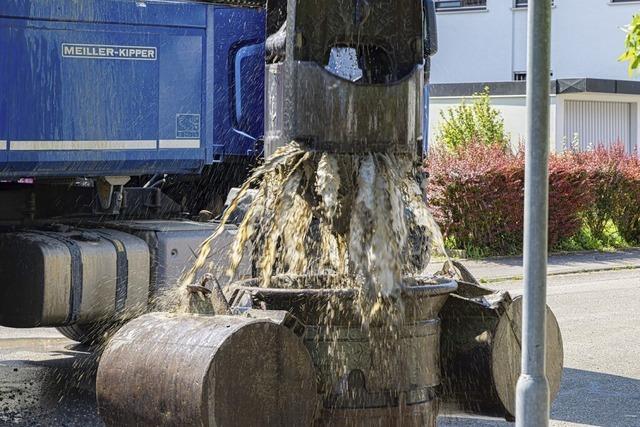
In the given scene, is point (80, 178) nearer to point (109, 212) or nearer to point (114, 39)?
point (109, 212)

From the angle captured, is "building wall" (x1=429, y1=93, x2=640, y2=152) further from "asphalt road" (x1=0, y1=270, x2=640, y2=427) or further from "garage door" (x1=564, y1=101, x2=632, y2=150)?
"asphalt road" (x1=0, y1=270, x2=640, y2=427)

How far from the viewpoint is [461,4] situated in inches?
1385

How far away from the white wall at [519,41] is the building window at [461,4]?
15 centimetres

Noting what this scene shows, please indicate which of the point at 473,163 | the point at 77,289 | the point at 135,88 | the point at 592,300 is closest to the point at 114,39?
the point at 135,88

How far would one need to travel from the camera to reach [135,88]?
9148 millimetres

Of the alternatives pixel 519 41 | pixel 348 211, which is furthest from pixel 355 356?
pixel 519 41

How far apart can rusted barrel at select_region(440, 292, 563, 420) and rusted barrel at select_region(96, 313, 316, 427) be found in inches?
45.0

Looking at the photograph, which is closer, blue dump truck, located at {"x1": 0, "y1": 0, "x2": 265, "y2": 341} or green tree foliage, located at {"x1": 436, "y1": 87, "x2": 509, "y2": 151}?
blue dump truck, located at {"x1": 0, "y1": 0, "x2": 265, "y2": 341}

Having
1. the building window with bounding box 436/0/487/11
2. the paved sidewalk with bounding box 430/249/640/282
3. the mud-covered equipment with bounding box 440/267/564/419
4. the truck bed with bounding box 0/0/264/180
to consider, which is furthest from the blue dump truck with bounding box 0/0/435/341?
the building window with bounding box 436/0/487/11

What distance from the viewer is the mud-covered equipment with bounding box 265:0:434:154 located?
17.7 ft

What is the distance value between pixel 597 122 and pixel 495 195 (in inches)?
538

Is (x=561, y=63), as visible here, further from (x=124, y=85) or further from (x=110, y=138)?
(x=110, y=138)

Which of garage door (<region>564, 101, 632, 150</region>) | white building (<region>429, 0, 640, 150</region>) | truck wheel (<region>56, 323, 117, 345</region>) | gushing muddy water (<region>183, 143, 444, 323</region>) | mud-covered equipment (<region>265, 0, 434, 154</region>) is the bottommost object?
truck wheel (<region>56, 323, 117, 345</region>)

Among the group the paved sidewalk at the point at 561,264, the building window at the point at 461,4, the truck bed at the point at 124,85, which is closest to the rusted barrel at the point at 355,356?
the truck bed at the point at 124,85
